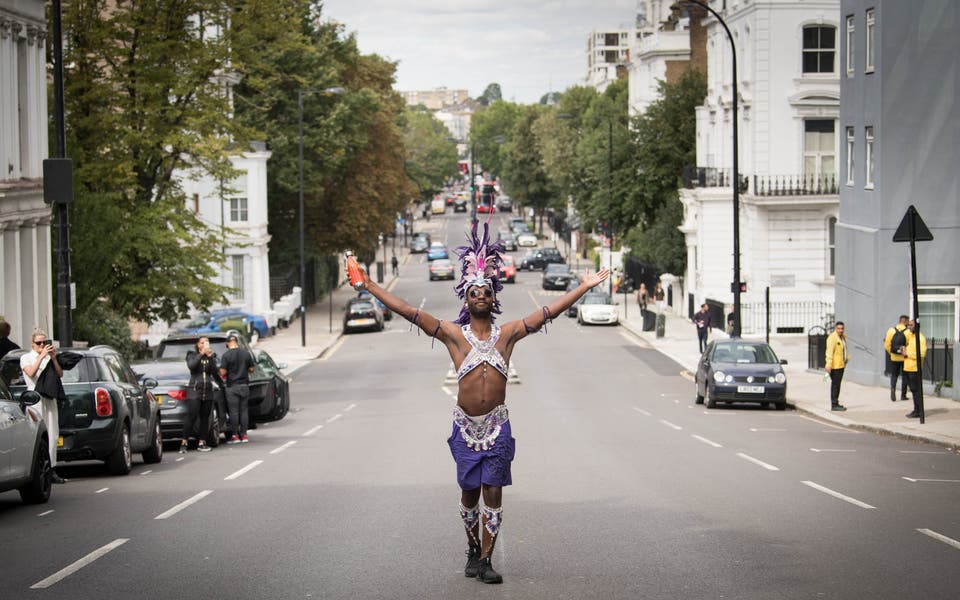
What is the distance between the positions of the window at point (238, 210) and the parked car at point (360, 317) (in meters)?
6.43

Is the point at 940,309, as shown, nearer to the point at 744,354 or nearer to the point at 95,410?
the point at 744,354

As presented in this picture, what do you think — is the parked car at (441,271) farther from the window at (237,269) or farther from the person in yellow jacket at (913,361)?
the person in yellow jacket at (913,361)

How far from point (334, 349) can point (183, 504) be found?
40.9m

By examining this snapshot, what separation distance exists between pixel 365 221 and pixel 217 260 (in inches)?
1304

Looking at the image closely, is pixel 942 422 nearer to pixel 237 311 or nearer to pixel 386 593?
pixel 386 593

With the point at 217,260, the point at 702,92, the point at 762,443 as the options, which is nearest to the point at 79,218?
the point at 217,260

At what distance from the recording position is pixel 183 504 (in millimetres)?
13500

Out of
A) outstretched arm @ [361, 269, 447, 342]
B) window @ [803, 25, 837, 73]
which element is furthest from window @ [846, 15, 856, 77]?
outstretched arm @ [361, 269, 447, 342]

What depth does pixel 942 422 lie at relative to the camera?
24.2 meters

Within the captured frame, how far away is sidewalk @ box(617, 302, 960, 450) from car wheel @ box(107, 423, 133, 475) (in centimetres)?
1199

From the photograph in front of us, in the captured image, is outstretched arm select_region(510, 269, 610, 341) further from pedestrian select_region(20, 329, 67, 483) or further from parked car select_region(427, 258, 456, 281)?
parked car select_region(427, 258, 456, 281)

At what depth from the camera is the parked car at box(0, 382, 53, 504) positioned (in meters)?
13.0

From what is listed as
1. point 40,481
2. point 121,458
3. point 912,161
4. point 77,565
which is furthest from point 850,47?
point 77,565

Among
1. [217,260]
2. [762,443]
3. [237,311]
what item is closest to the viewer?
[762,443]
